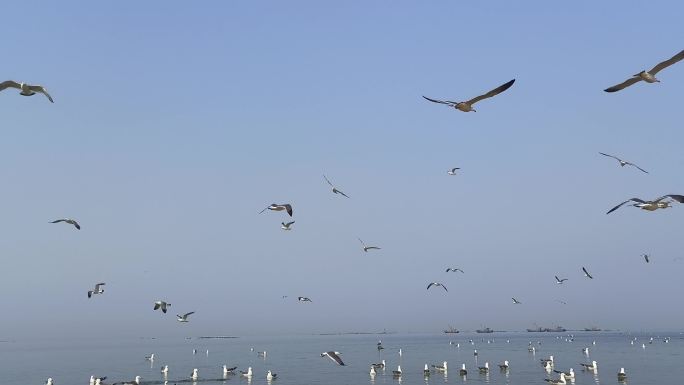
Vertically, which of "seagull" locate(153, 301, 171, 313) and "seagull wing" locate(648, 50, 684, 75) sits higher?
"seagull wing" locate(648, 50, 684, 75)

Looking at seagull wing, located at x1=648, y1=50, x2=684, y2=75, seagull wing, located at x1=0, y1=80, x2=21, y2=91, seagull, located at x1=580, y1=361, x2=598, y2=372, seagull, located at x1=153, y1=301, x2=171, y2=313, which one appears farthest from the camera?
seagull, located at x1=580, y1=361, x2=598, y2=372

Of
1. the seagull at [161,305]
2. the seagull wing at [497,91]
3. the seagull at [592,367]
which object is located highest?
the seagull wing at [497,91]

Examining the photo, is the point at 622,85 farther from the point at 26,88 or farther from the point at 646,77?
the point at 26,88

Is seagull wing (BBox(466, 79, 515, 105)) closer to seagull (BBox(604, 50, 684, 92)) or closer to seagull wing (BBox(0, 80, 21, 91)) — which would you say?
seagull (BBox(604, 50, 684, 92))

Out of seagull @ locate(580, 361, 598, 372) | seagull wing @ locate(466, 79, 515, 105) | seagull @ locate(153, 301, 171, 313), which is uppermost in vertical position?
seagull wing @ locate(466, 79, 515, 105)

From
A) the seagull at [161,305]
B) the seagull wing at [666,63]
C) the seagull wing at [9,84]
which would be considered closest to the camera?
the seagull wing at [666,63]

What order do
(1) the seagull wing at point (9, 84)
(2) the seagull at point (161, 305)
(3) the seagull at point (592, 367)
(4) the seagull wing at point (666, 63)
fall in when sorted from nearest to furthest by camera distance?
(4) the seagull wing at point (666, 63) < (1) the seagull wing at point (9, 84) < (2) the seagull at point (161, 305) < (3) the seagull at point (592, 367)

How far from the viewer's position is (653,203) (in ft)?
73.6

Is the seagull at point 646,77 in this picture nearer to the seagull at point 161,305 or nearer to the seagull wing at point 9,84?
the seagull wing at point 9,84

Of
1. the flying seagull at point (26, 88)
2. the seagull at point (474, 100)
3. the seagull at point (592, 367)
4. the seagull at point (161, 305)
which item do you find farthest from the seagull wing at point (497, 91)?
the seagull at point (592, 367)

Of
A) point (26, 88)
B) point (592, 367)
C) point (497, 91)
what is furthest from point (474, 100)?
point (592, 367)

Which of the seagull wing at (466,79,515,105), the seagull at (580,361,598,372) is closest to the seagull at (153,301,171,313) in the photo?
the seagull wing at (466,79,515,105)

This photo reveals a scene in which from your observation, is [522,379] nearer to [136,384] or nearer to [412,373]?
[412,373]

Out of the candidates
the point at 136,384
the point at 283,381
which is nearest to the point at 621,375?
the point at 283,381
